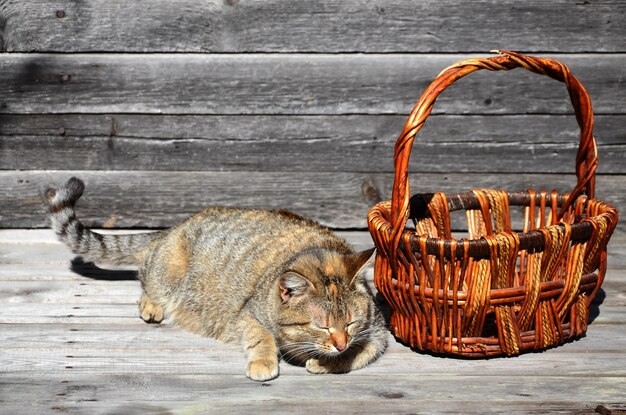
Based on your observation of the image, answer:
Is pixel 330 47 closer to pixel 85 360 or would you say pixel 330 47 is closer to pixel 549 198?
pixel 549 198

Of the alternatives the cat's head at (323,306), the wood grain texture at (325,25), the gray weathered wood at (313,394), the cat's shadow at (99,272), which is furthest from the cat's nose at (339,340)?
the wood grain texture at (325,25)

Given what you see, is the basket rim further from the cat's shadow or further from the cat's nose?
the cat's shadow

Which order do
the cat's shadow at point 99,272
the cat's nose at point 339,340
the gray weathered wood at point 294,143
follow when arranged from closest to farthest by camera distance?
the cat's nose at point 339,340, the cat's shadow at point 99,272, the gray weathered wood at point 294,143

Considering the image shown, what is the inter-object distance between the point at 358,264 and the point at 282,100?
2.03 m

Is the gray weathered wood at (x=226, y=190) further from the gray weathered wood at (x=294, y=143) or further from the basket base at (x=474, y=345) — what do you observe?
the basket base at (x=474, y=345)

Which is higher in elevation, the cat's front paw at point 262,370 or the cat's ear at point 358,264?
the cat's ear at point 358,264

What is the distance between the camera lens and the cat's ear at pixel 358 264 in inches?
122

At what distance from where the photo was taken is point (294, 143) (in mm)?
4980

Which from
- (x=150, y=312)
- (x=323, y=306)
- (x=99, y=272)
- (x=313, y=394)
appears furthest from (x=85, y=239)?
(x=313, y=394)

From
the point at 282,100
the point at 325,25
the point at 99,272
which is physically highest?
the point at 325,25

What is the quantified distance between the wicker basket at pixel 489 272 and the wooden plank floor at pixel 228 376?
11 centimetres

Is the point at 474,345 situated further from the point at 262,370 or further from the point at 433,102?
the point at 433,102

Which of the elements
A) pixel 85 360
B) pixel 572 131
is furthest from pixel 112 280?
pixel 572 131

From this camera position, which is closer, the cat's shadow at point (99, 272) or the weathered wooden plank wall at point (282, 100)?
the cat's shadow at point (99, 272)
